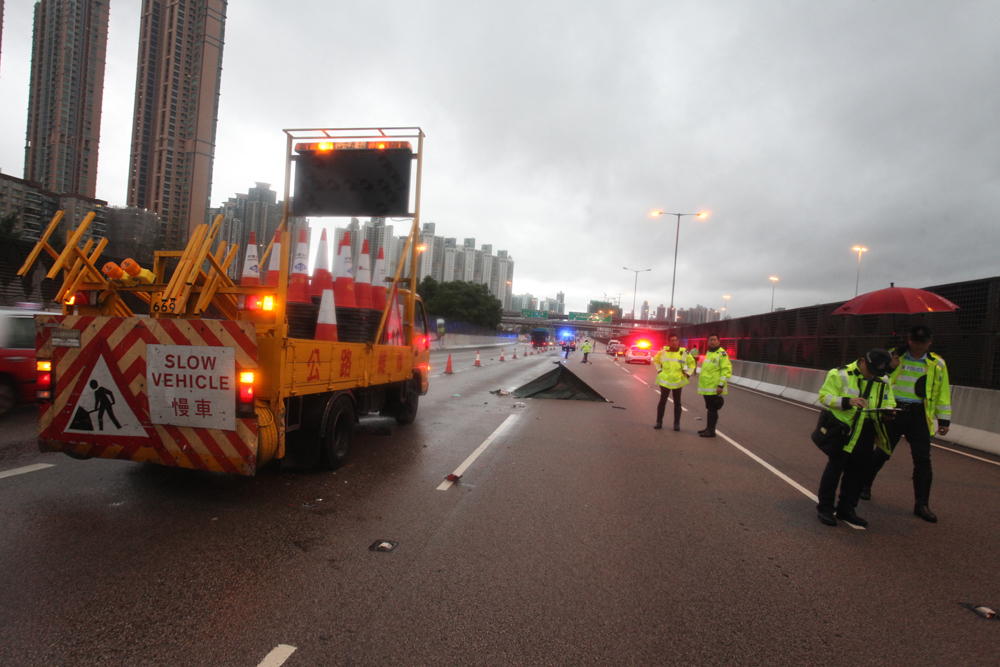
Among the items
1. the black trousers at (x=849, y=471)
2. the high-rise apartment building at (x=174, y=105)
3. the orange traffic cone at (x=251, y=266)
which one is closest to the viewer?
the black trousers at (x=849, y=471)

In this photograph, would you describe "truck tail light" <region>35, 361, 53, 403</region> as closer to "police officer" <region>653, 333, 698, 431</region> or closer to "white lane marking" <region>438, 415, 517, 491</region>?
"white lane marking" <region>438, 415, 517, 491</region>

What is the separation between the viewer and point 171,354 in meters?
4.65

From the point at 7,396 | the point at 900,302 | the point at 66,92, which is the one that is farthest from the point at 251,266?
the point at 66,92

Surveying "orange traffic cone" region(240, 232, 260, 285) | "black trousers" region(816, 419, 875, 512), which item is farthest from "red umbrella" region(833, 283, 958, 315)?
"orange traffic cone" region(240, 232, 260, 285)

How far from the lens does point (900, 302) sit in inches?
307

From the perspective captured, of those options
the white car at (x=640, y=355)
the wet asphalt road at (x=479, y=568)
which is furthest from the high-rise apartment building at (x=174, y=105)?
the wet asphalt road at (x=479, y=568)

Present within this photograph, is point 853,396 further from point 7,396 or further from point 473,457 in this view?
point 7,396

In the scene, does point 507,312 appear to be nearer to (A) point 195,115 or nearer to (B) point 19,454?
(A) point 195,115

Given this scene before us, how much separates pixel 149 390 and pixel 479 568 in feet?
10.3

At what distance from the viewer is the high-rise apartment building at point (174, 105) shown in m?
59.0

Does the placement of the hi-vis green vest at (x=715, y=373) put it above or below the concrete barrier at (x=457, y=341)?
above

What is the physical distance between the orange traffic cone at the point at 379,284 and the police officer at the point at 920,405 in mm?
6423

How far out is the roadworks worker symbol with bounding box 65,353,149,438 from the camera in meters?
4.73

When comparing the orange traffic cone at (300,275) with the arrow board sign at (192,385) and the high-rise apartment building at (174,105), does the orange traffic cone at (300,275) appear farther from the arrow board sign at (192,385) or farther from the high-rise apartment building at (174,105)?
the high-rise apartment building at (174,105)
